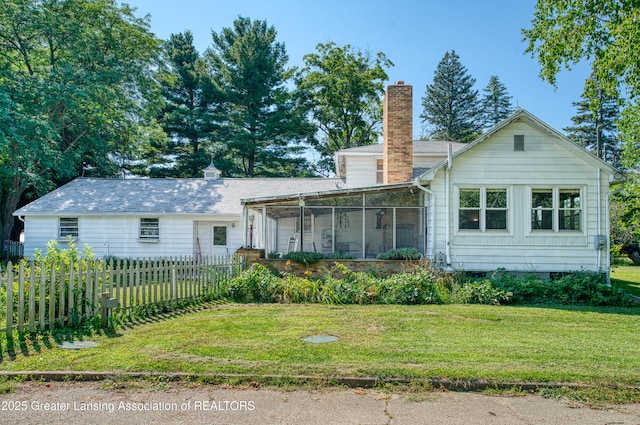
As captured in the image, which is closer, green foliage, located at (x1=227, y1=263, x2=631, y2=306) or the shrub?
green foliage, located at (x1=227, y1=263, x2=631, y2=306)

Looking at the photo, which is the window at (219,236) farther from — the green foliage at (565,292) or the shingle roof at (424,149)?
the green foliage at (565,292)

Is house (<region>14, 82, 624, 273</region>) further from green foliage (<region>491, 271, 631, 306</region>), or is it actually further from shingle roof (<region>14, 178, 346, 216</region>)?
shingle roof (<region>14, 178, 346, 216</region>)

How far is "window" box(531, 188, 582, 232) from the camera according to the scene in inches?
512

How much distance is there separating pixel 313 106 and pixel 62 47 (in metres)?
18.8

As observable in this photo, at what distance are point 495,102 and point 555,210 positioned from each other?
41.8 metres

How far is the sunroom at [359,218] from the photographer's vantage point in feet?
45.6

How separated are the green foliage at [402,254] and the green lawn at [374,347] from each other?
4.13m

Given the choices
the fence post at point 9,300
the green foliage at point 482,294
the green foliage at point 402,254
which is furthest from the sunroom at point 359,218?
the fence post at point 9,300

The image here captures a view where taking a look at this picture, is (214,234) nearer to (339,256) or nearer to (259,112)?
(339,256)

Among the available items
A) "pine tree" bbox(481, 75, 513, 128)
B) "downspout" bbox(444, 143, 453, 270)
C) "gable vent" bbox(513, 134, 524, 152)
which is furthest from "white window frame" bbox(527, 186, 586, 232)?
"pine tree" bbox(481, 75, 513, 128)

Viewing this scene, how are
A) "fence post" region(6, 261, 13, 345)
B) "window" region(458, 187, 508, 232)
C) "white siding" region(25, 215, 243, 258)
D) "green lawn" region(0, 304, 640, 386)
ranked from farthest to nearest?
"white siding" region(25, 215, 243, 258), "window" region(458, 187, 508, 232), "fence post" region(6, 261, 13, 345), "green lawn" region(0, 304, 640, 386)

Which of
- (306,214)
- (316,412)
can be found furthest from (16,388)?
(306,214)

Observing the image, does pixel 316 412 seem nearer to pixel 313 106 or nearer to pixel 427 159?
pixel 427 159

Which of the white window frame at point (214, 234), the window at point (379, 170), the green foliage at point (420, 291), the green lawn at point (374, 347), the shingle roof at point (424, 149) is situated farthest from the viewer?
the white window frame at point (214, 234)
